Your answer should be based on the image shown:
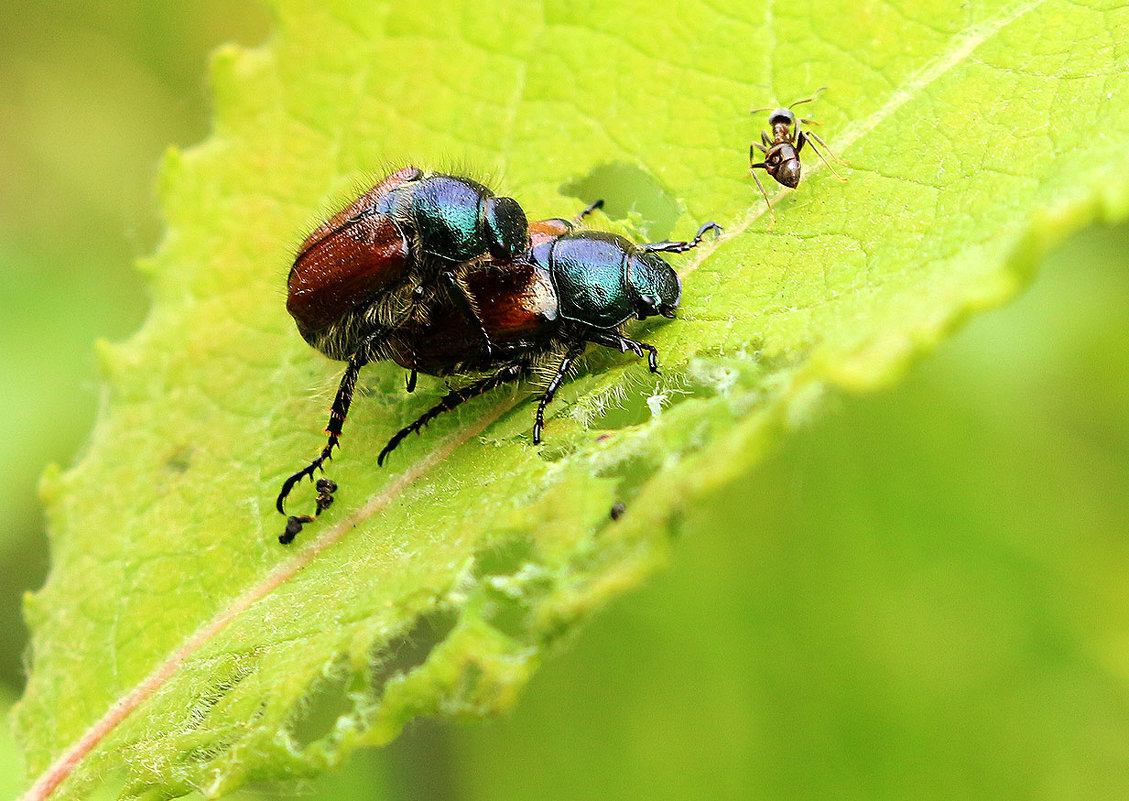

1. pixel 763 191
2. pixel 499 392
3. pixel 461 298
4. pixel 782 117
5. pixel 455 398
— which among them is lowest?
pixel 499 392

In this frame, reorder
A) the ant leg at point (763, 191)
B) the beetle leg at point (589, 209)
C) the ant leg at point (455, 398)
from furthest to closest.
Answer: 1. the beetle leg at point (589, 209)
2. the ant leg at point (455, 398)
3. the ant leg at point (763, 191)

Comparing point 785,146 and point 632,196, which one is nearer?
point 785,146

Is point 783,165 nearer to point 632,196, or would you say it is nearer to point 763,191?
point 763,191

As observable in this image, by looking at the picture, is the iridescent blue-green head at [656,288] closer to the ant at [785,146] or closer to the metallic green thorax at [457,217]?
the ant at [785,146]

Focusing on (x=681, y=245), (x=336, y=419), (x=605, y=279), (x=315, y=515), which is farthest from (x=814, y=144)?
(x=315, y=515)

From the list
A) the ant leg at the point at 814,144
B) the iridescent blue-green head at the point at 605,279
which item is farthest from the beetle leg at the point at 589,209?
the ant leg at the point at 814,144

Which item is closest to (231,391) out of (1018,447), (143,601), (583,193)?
(143,601)

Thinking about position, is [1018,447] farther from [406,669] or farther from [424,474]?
[406,669]
